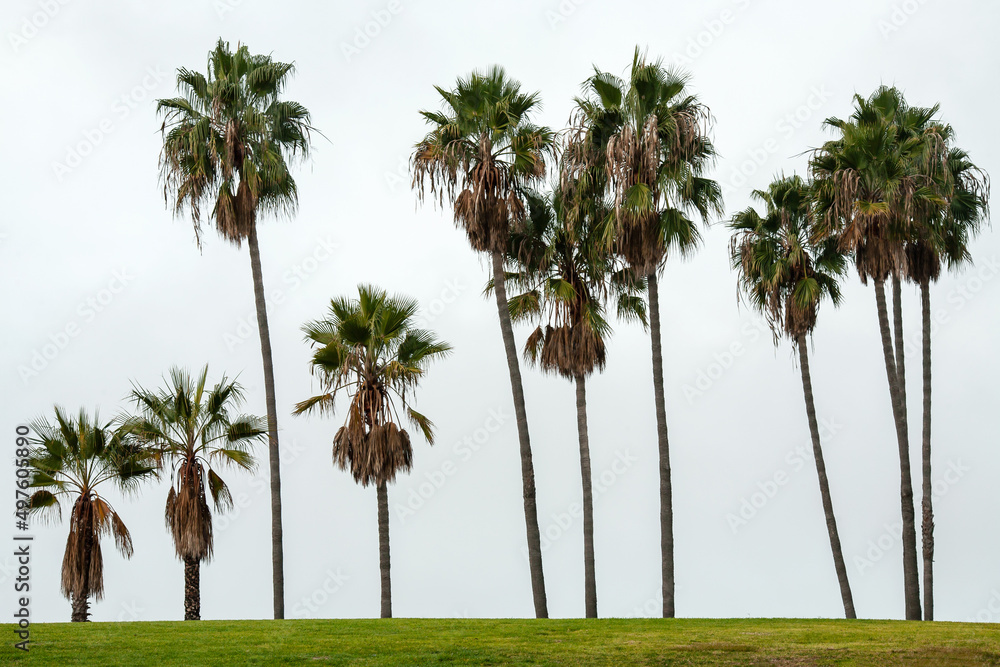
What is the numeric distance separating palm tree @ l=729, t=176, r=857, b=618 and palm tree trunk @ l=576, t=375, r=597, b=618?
760 centimetres

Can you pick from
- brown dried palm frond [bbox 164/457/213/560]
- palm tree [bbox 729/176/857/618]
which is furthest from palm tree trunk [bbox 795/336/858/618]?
brown dried palm frond [bbox 164/457/213/560]

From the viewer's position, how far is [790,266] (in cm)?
3394

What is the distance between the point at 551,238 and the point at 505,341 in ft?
12.6

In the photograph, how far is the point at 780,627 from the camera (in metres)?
21.2

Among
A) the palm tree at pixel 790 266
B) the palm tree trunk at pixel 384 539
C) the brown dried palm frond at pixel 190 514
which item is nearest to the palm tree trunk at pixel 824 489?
the palm tree at pixel 790 266

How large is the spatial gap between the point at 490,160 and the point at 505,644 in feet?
50.7

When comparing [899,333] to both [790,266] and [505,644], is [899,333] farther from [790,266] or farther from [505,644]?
[505,644]

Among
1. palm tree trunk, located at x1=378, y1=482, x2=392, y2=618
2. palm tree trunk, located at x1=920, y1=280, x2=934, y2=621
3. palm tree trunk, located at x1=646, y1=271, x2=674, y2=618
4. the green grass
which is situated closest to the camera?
the green grass

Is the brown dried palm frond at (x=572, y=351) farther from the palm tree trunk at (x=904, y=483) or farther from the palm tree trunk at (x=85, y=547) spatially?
the palm tree trunk at (x=85, y=547)

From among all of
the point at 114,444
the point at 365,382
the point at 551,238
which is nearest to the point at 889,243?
the point at 551,238

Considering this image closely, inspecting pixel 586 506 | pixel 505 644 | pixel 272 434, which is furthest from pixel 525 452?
pixel 505 644

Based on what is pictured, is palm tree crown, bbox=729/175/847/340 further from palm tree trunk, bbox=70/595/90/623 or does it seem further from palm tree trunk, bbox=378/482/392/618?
palm tree trunk, bbox=70/595/90/623

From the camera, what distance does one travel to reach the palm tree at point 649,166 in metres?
28.6

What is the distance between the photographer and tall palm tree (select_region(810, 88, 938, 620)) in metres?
29.8
